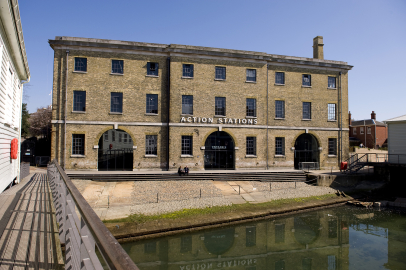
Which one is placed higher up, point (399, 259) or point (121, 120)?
point (121, 120)

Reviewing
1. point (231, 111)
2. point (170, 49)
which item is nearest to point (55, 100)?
point (170, 49)

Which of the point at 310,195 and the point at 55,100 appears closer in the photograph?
the point at 310,195

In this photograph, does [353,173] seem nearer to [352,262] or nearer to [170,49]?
[352,262]

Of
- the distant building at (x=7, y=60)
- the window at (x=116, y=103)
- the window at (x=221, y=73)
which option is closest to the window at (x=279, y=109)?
the window at (x=221, y=73)

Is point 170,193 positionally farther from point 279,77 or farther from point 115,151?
point 279,77

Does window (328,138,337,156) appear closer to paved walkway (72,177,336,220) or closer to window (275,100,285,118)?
window (275,100,285,118)

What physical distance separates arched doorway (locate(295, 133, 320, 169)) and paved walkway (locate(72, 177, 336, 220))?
571cm

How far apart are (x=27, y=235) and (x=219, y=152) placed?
72.0ft

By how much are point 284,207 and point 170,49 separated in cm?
1624

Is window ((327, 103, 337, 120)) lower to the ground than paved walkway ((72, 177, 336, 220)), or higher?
higher

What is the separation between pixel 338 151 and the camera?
28.9 metres

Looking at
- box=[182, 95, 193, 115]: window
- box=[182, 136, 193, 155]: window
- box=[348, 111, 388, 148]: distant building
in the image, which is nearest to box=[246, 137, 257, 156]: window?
box=[182, 136, 193, 155]: window

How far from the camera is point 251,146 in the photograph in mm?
26328

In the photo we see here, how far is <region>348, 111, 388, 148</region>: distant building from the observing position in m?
47.8
